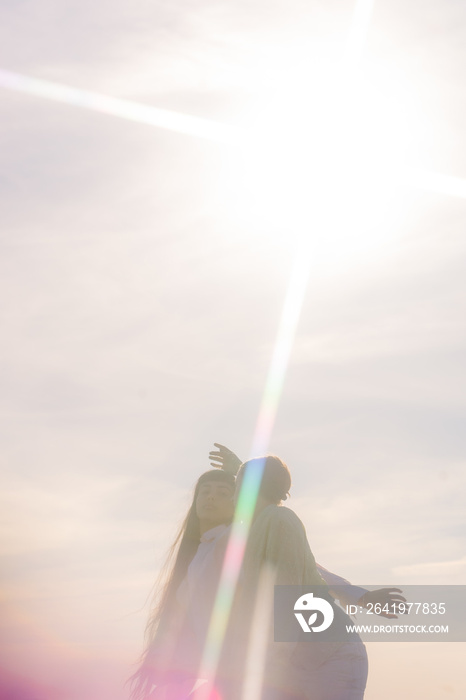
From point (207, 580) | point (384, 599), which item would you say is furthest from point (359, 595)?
point (207, 580)

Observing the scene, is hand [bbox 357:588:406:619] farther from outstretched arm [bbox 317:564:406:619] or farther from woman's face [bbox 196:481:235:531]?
woman's face [bbox 196:481:235:531]

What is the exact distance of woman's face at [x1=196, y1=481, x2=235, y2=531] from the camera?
8.81 meters

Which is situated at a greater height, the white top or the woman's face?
the woman's face

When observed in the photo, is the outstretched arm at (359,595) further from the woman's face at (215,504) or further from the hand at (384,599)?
the woman's face at (215,504)

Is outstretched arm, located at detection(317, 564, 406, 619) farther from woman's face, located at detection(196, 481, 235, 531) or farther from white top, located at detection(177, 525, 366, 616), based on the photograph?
woman's face, located at detection(196, 481, 235, 531)

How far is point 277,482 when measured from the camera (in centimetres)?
682

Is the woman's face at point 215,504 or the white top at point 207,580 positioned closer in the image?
the white top at point 207,580

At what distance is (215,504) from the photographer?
8812 millimetres

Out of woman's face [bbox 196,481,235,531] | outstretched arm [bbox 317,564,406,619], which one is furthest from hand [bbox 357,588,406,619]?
woman's face [bbox 196,481,235,531]

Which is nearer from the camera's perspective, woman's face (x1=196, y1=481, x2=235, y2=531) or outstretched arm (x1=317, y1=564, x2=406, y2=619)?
outstretched arm (x1=317, y1=564, x2=406, y2=619)

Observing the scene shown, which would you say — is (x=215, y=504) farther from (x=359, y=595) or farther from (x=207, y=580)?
(x=359, y=595)

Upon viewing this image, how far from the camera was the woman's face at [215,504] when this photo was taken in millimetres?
8812

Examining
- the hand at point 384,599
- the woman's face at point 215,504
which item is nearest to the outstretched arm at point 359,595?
the hand at point 384,599

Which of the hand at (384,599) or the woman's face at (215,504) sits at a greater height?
the woman's face at (215,504)
